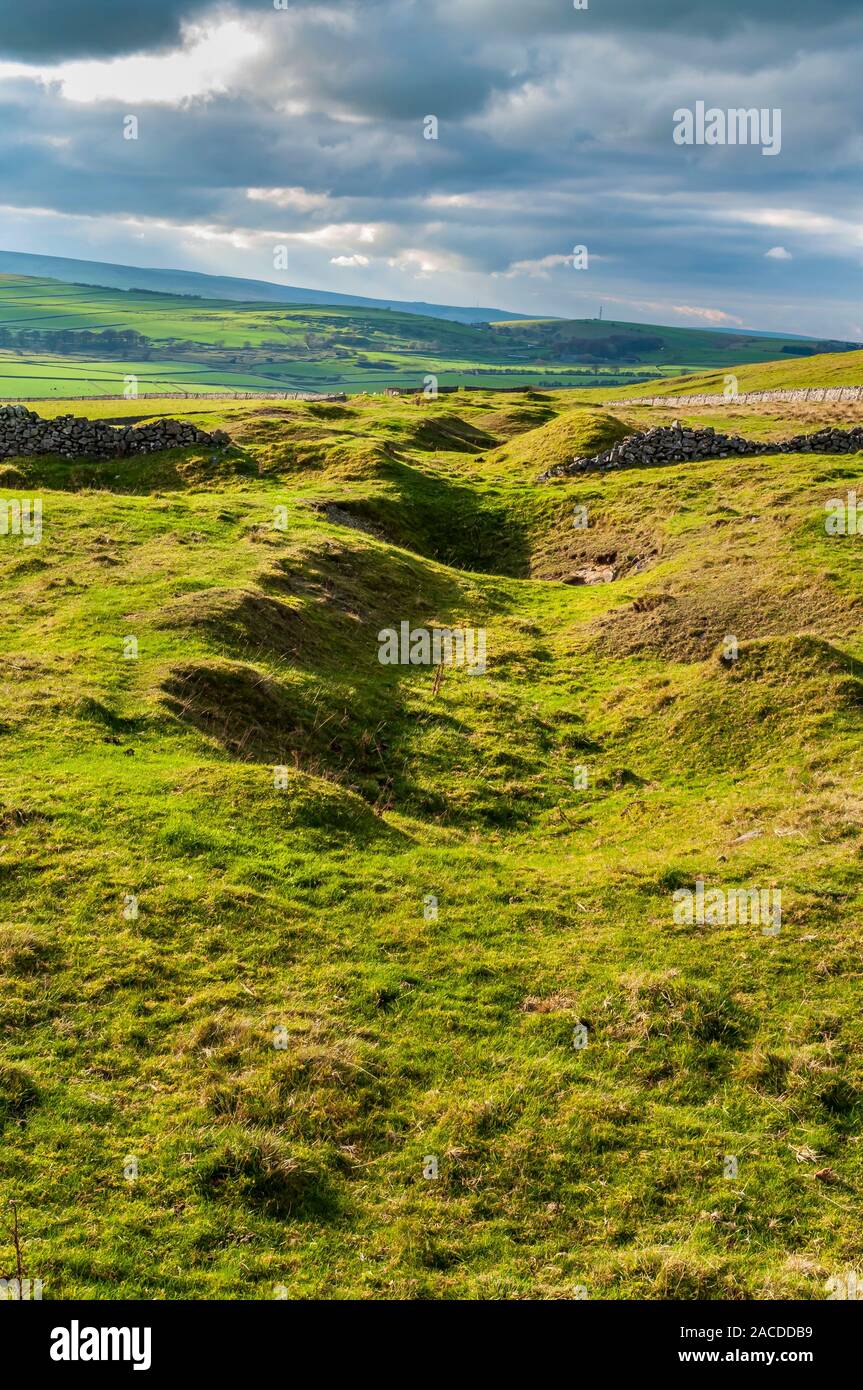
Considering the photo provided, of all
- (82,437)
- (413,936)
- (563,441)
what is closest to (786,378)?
(563,441)

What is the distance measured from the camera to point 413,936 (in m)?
15.7

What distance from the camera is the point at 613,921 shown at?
16.7 meters

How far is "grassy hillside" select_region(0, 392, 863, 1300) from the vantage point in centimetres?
1021

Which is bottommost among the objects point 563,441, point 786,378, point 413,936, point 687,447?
point 413,936

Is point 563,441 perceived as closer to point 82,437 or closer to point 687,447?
point 687,447

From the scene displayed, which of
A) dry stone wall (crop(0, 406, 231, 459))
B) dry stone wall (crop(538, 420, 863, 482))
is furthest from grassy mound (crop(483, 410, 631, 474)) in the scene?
dry stone wall (crop(0, 406, 231, 459))

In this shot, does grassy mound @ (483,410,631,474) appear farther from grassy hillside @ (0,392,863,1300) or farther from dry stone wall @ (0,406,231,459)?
grassy hillside @ (0,392,863,1300)

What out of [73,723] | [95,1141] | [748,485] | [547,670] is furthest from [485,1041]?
→ [748,485]

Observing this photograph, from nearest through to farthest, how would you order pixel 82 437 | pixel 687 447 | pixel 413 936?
pixel 413 936, pixel 82 437, pixel 687 447

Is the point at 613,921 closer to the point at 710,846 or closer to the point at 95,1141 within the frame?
the point at 710,846

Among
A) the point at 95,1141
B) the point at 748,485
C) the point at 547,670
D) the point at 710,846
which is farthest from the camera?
the point at 748,485

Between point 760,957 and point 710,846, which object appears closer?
point 760,957
